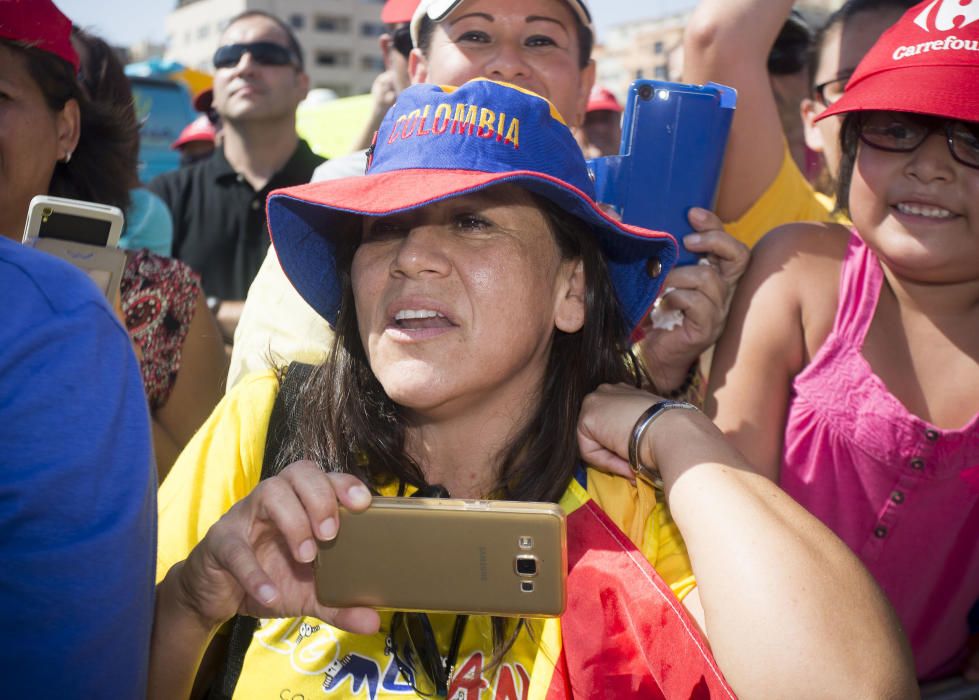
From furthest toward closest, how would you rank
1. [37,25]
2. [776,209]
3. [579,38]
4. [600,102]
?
[600,102], [579,38], [776,209], [37,25]

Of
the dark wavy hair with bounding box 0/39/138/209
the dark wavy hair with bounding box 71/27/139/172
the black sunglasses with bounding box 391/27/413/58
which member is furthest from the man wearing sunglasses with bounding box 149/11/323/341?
the dark wavy hair with bounding box 0/39/138/209

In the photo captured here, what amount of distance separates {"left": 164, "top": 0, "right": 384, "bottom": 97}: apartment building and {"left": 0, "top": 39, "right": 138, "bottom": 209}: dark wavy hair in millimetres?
59293

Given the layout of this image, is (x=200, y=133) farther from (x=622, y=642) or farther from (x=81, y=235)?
(x=622, y=642)

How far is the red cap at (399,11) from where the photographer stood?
3086 millimetres

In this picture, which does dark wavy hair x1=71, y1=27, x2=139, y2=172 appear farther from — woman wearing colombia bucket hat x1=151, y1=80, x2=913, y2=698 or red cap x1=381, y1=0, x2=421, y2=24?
woman wearing colombia bucket hat x1=151, y1=80, x2=913, y2=698

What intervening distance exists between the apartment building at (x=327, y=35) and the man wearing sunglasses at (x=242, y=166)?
57.1 metres

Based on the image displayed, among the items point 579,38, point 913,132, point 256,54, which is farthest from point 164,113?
point 913,132

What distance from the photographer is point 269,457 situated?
176 centimetres

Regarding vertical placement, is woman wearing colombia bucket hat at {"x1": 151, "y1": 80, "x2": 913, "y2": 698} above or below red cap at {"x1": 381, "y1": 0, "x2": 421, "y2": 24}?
below

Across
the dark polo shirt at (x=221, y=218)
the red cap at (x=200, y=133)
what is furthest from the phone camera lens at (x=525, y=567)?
the red cap at (x=200, y=133)

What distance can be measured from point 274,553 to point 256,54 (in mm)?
3867

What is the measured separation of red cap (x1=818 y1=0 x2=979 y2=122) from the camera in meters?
1.84

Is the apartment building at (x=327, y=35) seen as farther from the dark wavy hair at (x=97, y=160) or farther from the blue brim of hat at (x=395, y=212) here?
the blue brim of hat at (x=395, y=212)

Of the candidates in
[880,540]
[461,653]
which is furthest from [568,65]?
[461,653]
